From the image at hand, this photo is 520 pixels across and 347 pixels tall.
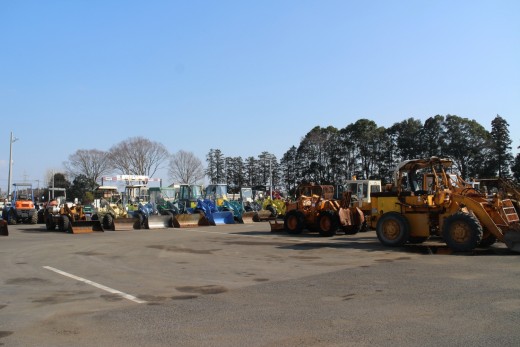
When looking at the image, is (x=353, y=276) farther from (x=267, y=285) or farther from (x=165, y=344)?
(x=165, y=344)

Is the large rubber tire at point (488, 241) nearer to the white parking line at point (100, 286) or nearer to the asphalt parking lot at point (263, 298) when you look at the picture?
the asphalt parking lot at point (263, 298)

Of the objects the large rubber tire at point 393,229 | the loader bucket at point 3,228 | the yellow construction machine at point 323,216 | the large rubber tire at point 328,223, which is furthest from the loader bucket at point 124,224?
the large rubber tire at point 393,229

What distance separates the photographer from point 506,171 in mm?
51594

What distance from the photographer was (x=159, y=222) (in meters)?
26.2

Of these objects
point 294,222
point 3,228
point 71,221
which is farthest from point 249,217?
point 3,228

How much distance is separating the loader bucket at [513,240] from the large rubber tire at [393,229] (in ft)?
9.46

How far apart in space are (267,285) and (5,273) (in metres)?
6.25

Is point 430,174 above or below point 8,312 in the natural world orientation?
above

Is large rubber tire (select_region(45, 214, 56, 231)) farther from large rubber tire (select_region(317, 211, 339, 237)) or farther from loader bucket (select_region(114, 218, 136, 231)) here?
large rubber tire (select_region(317, 211, 339, 237))

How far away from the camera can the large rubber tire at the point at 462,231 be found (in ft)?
41.9

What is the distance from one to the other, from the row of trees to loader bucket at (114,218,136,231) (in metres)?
28.6

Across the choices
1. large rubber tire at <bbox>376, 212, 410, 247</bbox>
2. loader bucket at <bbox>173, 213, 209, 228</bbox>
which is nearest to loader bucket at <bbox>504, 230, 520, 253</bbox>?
large rubber tire at <bbox>376, 212, 410, 247</bbox>

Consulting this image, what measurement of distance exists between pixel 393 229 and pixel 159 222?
15099 mm

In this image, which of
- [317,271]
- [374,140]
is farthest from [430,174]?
[374,140]
